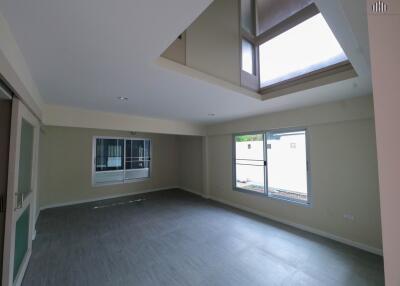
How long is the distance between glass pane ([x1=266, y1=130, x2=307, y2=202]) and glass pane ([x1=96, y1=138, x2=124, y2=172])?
4.66 meters

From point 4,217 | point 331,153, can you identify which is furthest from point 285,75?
point 4,217

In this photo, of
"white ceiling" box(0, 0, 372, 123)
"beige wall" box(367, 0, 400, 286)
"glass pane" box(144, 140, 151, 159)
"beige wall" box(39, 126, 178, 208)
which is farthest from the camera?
"glass pane" box(144, 140, 151, 159)

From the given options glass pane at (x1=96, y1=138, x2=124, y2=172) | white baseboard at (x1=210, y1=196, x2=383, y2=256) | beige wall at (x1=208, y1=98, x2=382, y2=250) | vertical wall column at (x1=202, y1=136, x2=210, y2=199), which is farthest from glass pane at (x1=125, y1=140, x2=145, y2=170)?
beige wall at (x1=208, y1=98, x2=382, y2=250)

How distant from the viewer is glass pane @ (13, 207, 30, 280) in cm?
184

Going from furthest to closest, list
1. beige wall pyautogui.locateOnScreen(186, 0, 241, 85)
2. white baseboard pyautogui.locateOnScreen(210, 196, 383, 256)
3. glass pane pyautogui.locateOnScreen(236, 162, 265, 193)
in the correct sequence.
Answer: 1. glass pane pyautogui.locateOnScreen(236, 162, 265, 193)
2. white baseboard pyautogui.locateOnScreen(210, 196, 383, 256)
3. beige wall pyautogui.locateOnScreen(186, 0, 241, 85)

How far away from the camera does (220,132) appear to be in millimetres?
5172

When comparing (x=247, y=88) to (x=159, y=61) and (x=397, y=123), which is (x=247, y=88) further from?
(x=397, y=123)

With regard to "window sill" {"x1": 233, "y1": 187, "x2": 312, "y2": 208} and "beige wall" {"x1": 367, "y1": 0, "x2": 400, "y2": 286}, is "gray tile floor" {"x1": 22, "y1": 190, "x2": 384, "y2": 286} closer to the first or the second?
"window sill" {"x1": 233, "y1": 187, "x2": 312, "y2": 208}

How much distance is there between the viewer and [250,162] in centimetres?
454

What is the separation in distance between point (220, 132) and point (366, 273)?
3.89 m

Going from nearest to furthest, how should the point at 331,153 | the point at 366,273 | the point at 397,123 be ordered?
1. the point at 397,123
2. the point at 366,273
3. the point at 331,153

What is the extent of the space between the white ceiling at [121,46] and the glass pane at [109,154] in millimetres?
2731

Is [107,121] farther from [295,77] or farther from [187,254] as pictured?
[295,77]

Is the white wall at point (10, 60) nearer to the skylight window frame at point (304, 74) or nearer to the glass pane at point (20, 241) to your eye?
the glass pane at point (20, 241)
